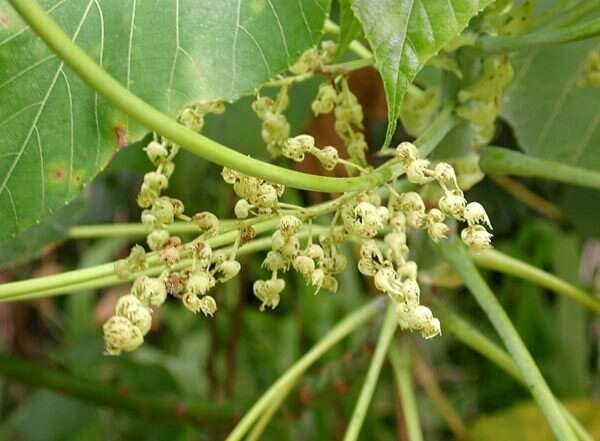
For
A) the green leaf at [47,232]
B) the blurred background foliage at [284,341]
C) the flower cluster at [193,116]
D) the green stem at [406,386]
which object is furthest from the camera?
the blurred background foliage at [284,341]

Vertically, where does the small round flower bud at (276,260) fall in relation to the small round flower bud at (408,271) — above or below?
above

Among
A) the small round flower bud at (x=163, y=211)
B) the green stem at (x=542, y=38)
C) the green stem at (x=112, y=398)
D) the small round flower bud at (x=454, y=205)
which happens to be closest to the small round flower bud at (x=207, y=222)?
the small round flower bud at (x=163, y=211)

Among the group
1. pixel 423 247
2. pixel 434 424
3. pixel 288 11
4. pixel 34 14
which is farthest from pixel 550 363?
pixel 34 14

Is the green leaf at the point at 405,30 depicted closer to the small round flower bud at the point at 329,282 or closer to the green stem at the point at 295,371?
the small round flower bud at the point at 329,282

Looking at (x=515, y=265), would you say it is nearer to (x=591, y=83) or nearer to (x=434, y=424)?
(x=591, y=83)

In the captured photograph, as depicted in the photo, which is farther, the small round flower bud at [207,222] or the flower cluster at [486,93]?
the flower cluster at [486,93]

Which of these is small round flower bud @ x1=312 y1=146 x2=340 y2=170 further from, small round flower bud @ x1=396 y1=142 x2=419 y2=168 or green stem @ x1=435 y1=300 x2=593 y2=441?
green stem @ x1=435 y1=300 x2=593 y2=441

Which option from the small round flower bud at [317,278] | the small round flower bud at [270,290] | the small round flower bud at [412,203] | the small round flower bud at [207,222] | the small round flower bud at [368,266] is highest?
the small round flower bud at [412,203]

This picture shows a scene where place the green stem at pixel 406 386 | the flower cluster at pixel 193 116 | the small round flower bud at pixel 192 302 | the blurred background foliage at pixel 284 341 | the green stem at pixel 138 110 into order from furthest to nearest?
1. the blurred background foliage at pixel 284 341
2. the green stem at pixel 406 386
3. the flower cluster at pixel 193 116
4. the small round flower bud at pixel 192 302
5. the green stem at pixel 138 110
